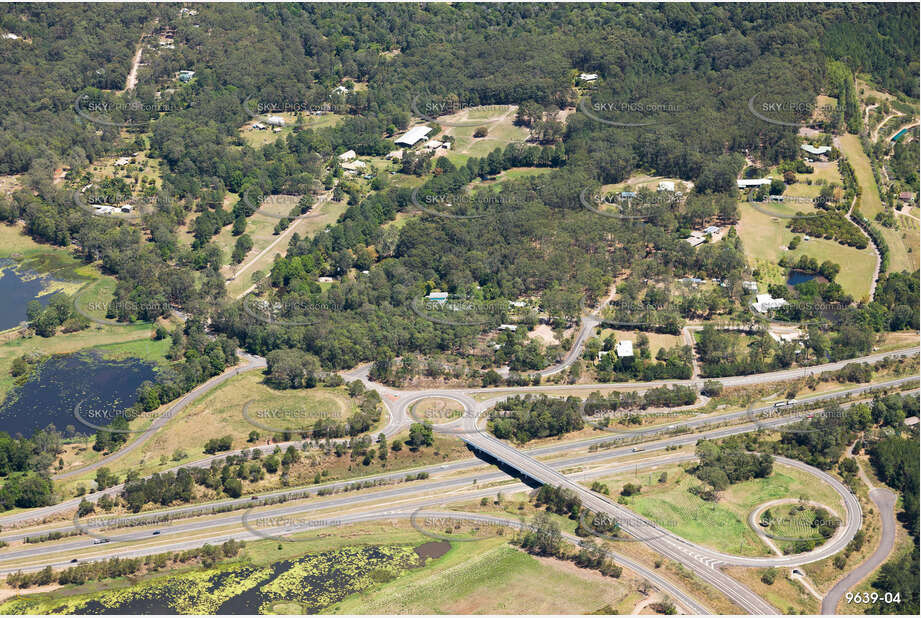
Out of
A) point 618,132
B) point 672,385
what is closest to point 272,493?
point 672,385

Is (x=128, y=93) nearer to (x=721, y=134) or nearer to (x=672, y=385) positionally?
(x=721, y=134)

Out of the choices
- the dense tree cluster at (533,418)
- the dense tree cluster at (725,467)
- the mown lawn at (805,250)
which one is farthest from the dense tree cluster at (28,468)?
the mown lawn at (805,250)

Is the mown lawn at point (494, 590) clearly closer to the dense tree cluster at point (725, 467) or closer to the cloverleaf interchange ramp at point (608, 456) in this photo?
the cloverleaf interchange ramp at point (608, 456)

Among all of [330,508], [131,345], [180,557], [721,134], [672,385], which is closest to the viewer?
[180,557]

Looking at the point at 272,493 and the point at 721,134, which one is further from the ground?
the point at 721,134

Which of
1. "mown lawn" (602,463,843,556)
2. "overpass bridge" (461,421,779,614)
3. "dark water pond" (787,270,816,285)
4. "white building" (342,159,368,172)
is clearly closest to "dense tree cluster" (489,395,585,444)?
"overpass bridge" (461,421,779,614)

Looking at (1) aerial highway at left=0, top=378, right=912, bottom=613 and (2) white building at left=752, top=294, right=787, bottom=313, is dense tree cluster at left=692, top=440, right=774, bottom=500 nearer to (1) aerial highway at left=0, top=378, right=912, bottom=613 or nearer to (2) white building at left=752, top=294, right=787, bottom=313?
(1) aerial highway at left=0, top=378, right=912, bottom=613
